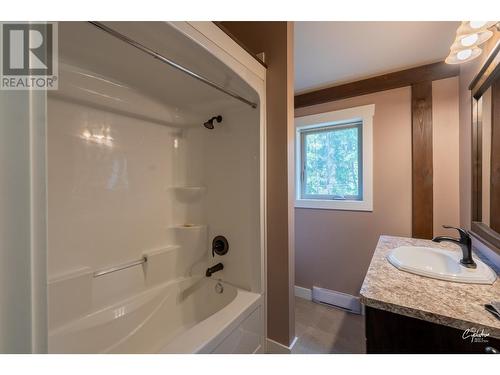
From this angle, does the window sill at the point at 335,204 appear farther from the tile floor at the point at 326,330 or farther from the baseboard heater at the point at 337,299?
the tile floor at the point at 326,330

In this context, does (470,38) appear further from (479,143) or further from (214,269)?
(214,269)

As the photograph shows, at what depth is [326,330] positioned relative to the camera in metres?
1.80

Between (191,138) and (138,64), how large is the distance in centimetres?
71

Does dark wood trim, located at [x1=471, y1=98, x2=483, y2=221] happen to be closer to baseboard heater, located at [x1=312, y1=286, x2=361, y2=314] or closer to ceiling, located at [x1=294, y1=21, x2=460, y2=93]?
ceiling, located at [x1=294, y1=21, x2=460, y2=93]

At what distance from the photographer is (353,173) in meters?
2.17

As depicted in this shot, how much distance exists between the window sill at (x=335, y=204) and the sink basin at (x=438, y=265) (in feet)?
2.38

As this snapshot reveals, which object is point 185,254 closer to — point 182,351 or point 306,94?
point 182,351

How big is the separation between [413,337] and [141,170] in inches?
74.0

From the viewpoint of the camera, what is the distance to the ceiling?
143 centimetres

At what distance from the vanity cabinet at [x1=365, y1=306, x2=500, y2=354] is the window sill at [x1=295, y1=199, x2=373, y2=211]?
54.6 inches

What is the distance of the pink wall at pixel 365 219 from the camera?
189 cm

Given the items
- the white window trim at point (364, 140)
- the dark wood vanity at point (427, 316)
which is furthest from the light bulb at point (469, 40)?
the dark wood vanity at point (427, 316)
